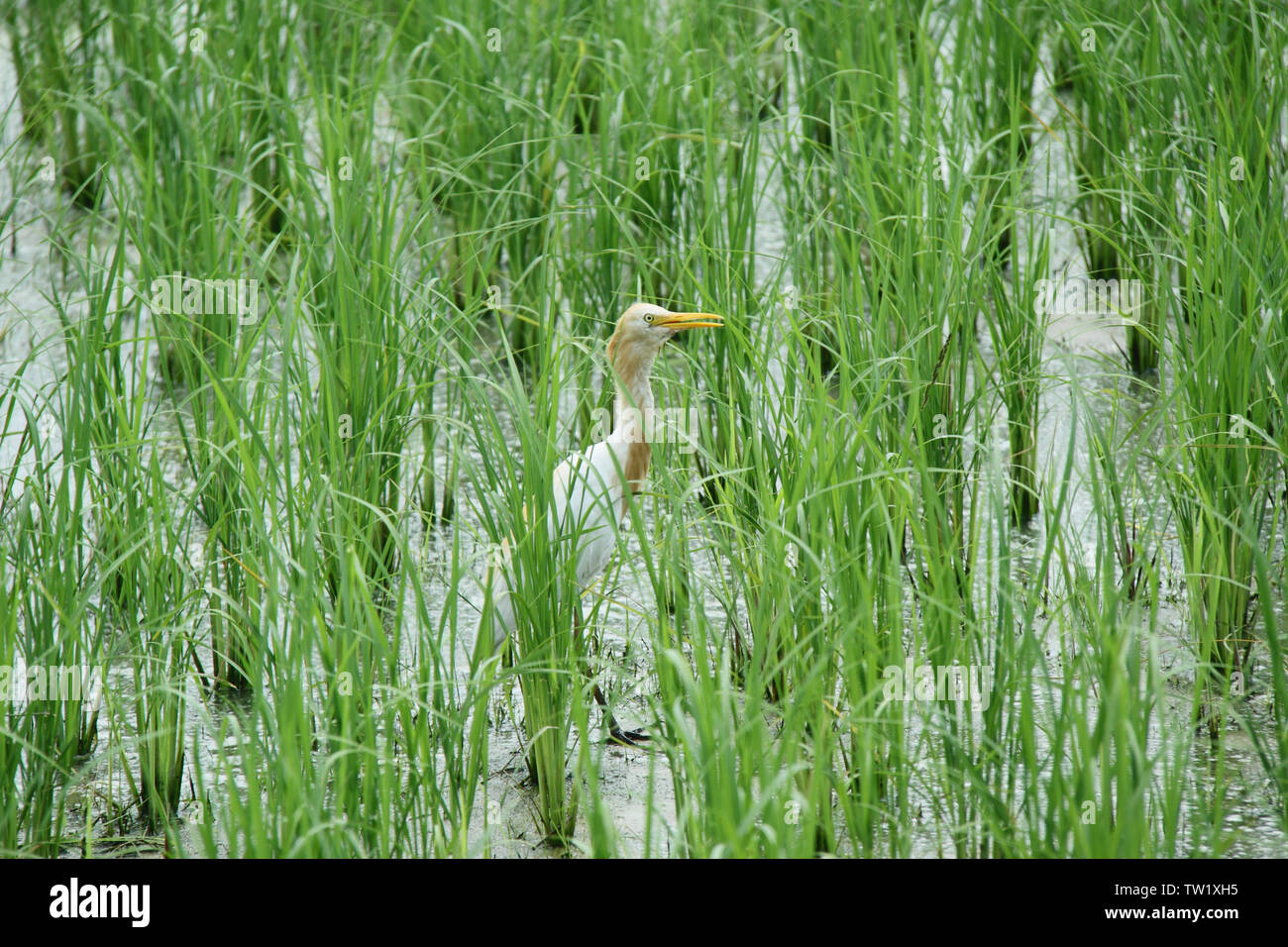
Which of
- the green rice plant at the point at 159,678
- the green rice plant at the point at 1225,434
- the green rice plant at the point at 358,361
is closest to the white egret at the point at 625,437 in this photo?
the green rice plant at the point at 358,361

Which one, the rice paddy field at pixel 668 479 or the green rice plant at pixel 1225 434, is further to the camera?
the green rice plant at pixel 1225 434

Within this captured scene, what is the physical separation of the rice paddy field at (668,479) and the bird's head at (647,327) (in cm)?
8

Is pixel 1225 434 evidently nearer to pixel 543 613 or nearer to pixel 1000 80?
pixel 543 613

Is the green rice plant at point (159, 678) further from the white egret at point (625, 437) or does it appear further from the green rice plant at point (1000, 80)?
the green rice plant at point (1000, 80)

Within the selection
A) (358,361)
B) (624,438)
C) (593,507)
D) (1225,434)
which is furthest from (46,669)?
(1225,434)

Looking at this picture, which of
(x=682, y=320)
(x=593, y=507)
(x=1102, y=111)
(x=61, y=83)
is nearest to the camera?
(x=593, y=507)

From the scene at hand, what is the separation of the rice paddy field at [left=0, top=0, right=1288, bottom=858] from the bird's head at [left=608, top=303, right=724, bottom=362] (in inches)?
3.1

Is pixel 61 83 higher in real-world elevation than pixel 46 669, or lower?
higher

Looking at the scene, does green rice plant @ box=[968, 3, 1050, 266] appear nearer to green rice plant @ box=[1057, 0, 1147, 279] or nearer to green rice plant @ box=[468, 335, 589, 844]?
green rice plant @ box=[1057, 0, 1147, 279]

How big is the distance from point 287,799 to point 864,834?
3.07 ft

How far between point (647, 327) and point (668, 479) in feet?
1.93

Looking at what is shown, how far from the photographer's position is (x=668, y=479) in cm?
290

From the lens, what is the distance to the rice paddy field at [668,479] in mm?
2307
